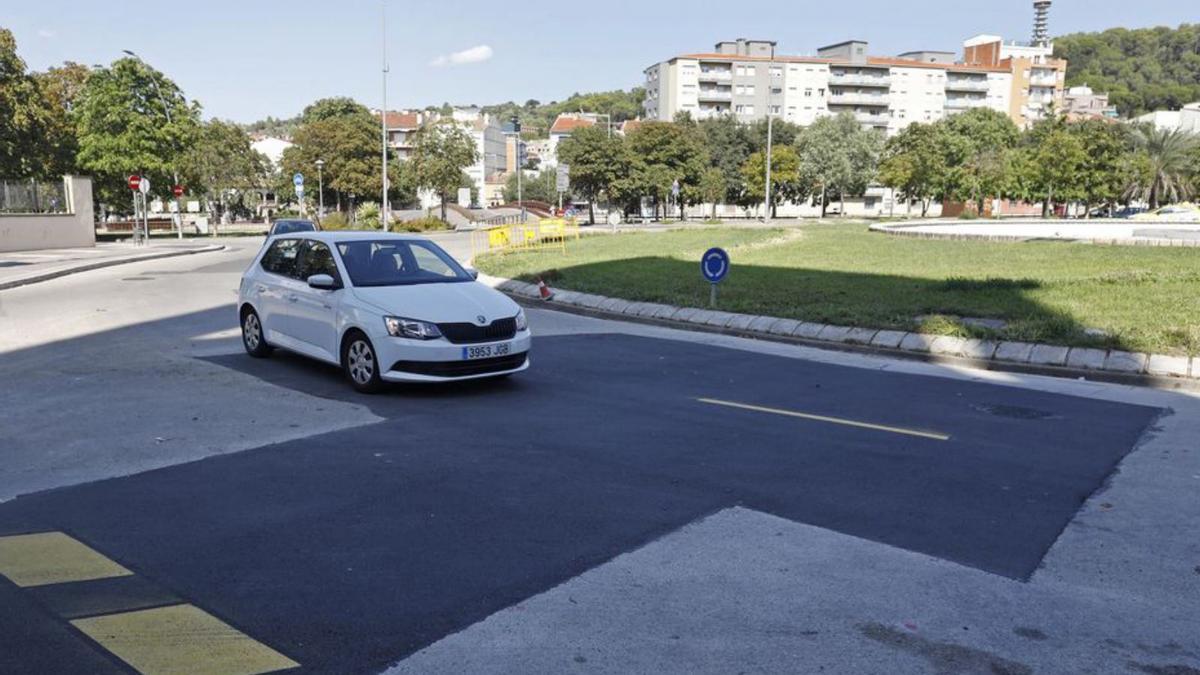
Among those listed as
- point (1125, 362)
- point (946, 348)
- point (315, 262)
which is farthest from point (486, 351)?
point (1125, 362)

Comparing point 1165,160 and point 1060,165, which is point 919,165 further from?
point 1165,160

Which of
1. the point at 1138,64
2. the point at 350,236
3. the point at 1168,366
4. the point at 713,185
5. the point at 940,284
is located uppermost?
the point at 1138,64

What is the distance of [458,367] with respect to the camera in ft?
29.1

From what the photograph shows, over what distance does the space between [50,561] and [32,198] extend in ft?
117

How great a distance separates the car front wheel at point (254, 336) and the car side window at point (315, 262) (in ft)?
3.76

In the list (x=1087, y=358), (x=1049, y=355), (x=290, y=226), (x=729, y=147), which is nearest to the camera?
(x=1087, y=358)

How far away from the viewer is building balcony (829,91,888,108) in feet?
377

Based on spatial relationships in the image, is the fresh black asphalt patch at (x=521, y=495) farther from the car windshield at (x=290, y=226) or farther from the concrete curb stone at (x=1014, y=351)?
the car windshield at (x=290, y=226)

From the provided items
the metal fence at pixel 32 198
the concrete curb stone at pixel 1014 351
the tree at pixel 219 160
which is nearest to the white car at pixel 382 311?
the concrete curb stone at pixel 1014 351

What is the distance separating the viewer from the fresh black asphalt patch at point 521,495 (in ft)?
14.3

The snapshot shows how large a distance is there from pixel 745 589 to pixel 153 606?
9.00 ft

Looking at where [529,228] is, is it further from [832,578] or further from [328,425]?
[832,578]

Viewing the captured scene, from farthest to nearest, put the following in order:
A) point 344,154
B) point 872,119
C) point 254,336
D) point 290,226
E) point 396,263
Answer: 1. point 872,119
2. point 344,154
3. point 290,226
4. point 254,336
5. point 396,263

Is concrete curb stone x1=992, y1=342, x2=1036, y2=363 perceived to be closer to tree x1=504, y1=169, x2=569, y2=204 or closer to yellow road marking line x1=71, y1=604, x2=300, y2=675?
yellow road marking line x1=71, y1=604, x2=300, y2=675
